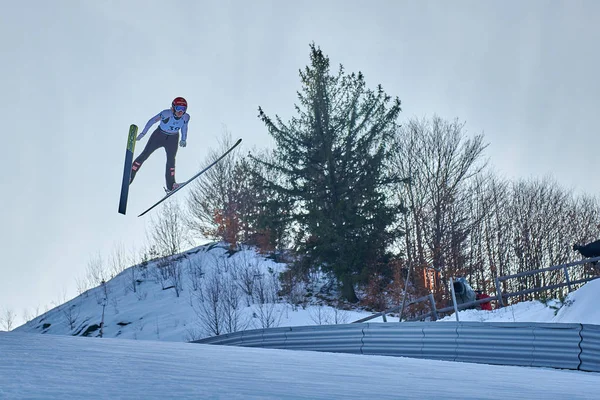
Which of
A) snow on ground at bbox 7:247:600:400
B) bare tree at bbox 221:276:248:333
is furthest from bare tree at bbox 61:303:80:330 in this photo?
snow on ground at bbox 7:247:600:400

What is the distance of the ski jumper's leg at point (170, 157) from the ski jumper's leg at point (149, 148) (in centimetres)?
18

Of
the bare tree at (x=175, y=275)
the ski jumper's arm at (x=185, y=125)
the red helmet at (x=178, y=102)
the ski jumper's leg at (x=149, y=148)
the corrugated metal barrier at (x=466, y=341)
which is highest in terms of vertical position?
the red helmet at (x=178, y=102)

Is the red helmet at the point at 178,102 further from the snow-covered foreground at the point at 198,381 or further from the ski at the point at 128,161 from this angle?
the snow-covered foreground at the point at 198,381

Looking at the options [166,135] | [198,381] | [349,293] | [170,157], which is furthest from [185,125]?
[349,293]

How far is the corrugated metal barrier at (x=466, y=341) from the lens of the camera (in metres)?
9.66

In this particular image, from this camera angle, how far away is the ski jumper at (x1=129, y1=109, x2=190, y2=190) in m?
15.9

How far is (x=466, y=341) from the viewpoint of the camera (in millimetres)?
11281

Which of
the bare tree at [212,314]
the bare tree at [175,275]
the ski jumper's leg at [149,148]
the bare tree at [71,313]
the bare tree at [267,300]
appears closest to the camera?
the ski jumper's leg at [149,148]

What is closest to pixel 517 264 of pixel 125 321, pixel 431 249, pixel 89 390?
pixel 431 249

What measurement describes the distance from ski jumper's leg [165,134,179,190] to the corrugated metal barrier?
4681 millimetres

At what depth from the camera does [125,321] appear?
113 ft

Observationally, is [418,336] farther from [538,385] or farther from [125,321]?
[125,321]

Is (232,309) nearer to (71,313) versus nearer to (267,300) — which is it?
(267,300)

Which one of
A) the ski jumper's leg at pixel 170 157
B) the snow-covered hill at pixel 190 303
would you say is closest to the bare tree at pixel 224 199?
the snow-covered hill at pixel 190 303
